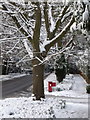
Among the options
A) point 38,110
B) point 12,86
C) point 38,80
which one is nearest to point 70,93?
point 38,80

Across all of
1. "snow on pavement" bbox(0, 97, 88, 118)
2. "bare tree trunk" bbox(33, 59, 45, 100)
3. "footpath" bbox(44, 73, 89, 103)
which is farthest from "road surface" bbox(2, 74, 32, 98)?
"snow on pavement" bbox(0, 97, 88, 118)

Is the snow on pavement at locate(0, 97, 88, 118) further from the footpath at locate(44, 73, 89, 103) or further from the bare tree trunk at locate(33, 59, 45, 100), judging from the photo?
the footpath at locate(44, 73, 89, 103)

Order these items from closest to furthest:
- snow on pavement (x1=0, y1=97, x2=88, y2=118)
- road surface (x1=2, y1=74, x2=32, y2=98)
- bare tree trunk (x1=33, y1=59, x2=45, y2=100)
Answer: snow on pavement (x1=0, y1=97, x2=88, y2=118) < bare tree trunk (x1=33, y1=59, x2=45, y2=100) < road surface (x1=2, y1=74, x2=32, y2=98)

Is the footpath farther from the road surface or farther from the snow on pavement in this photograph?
the snow on pavement

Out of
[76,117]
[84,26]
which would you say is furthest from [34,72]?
[84,26]

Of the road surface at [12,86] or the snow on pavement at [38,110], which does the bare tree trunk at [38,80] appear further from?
the road surface at [12,86]

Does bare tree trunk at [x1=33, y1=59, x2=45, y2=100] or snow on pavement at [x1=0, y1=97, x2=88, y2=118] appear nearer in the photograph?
snow on pavement at [x1=0, y1=97, x2=88, y2=118]

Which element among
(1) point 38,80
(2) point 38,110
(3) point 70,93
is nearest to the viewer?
(2) point 38,110

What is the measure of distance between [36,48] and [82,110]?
3.42 metres

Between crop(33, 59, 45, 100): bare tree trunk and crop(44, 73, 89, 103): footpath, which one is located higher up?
crop(33, 59, 45, 100): bare tree trunk

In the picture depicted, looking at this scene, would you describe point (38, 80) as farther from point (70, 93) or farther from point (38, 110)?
point (70, 93)

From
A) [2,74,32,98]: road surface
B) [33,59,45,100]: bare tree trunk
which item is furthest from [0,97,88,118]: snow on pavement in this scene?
[2,74,32,98]: road surface

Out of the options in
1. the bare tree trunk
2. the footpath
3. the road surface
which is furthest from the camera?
the road surface

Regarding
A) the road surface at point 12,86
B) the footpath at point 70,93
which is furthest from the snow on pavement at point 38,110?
the road surface at point 12,86
